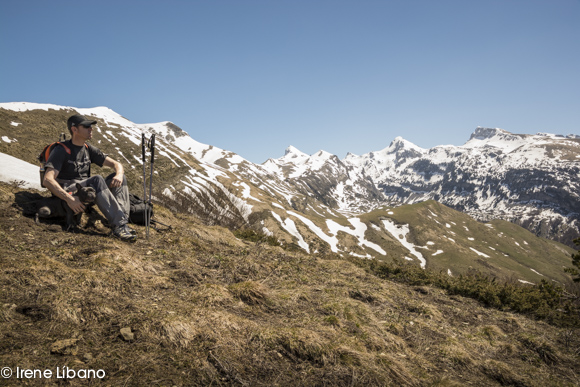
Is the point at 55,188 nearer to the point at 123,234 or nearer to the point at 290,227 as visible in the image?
the point at 123,234

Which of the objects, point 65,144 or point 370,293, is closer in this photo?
point 65,144

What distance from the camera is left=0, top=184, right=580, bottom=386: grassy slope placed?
442cm

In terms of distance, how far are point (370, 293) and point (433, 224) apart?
150 m

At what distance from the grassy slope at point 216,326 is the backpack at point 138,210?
140 centimetres

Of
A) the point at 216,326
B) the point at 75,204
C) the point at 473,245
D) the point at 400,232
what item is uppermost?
the point at 75,204

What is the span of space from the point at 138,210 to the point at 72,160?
3.20 meters

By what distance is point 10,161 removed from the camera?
12211 millimetres

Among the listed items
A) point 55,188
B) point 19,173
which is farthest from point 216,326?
point 19,173

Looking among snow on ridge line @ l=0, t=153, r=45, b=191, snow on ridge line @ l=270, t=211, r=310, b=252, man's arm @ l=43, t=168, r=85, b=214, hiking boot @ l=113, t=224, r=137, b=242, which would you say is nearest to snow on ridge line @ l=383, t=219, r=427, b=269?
snow on ridge line @ l=270, t=211, r=310, b=252

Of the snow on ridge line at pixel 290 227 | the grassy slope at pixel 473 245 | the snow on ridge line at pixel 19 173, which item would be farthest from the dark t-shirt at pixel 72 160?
the grassy slope at pixel 473 245

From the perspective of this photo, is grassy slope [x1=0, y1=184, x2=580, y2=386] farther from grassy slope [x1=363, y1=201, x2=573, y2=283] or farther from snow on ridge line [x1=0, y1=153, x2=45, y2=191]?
grassy slope [x1=363, y1=201, x2=573, y2=283]

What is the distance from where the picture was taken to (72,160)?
8773 mm

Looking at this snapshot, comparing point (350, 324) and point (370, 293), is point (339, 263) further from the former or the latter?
point (350, 324)

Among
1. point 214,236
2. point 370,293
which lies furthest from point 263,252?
point 370,293
